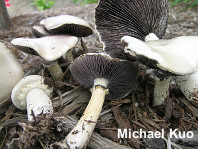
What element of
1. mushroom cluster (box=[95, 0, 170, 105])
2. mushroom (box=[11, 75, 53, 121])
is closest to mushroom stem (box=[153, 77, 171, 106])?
mushroom cluster (box=[95, 0, 170, 105])

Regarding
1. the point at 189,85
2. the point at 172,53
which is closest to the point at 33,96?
the point at 172,53

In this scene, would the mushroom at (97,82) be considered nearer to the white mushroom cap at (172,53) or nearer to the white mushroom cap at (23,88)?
the white mushroom cap at (172,53)

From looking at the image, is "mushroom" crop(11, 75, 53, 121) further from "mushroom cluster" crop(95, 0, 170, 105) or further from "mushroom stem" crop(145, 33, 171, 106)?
"mushroom stem" crop(145, 33, 171, 106)

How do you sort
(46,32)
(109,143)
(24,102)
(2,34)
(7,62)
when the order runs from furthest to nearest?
(2,34) < (46,32) < (7,62) < (24,102) < (109,143)

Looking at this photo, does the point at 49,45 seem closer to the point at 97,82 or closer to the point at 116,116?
the point at 97,82

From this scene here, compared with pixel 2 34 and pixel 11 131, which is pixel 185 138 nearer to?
pixel 11 131

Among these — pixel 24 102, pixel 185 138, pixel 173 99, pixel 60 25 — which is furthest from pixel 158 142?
pixel 60 25
